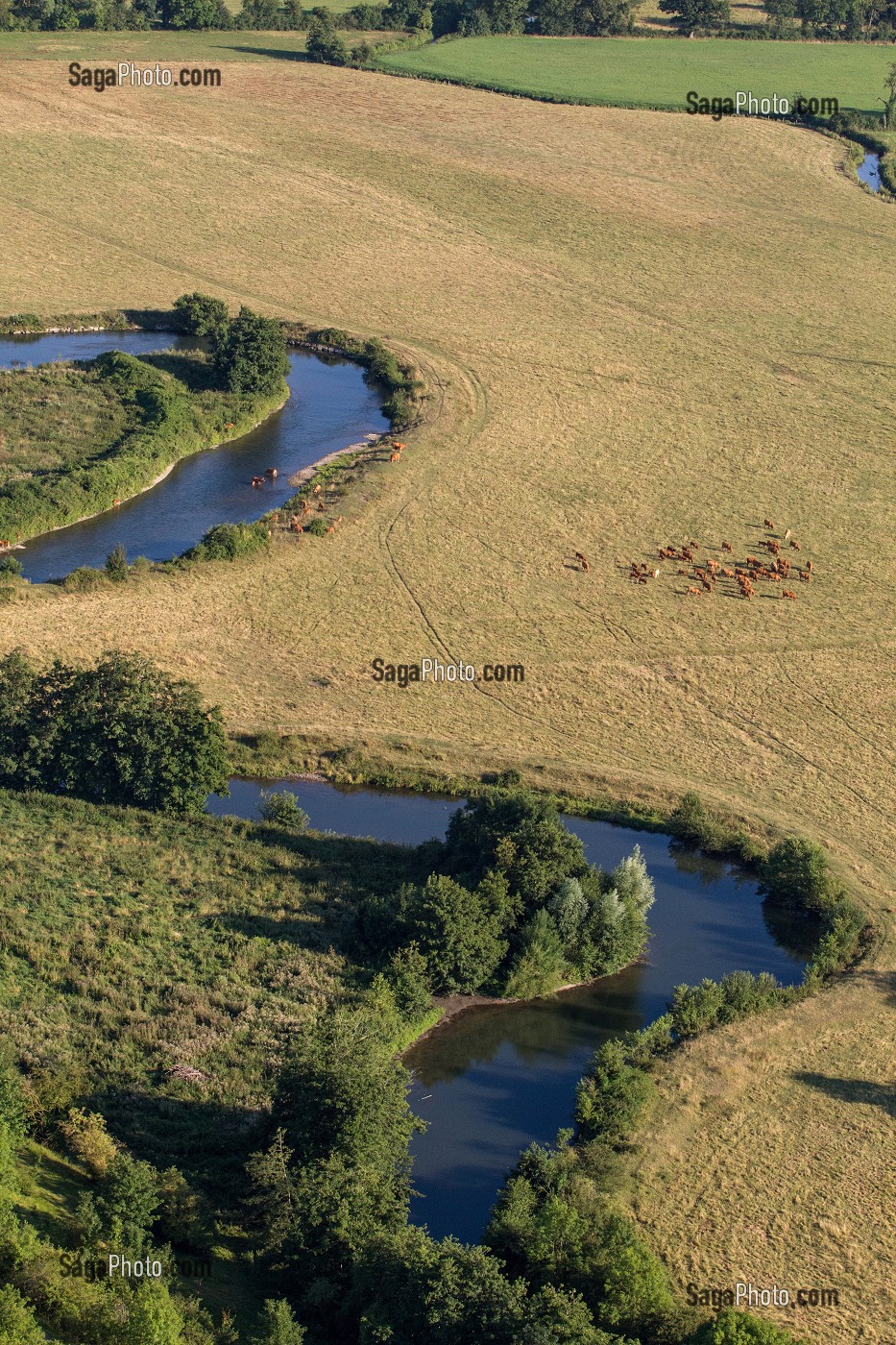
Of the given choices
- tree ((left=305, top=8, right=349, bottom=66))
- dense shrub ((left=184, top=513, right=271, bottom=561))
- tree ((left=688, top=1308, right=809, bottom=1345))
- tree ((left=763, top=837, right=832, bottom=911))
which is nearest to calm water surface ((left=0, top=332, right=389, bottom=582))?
dense shrub ((left=184, top=513, right=271, bottom=561))

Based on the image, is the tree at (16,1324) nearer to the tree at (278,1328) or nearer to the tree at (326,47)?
the tree at (278,1328)

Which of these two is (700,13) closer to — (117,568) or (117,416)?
(117,416)

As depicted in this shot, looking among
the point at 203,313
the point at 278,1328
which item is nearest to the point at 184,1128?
the point at 278,1328

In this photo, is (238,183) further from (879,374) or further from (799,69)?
(799,69)

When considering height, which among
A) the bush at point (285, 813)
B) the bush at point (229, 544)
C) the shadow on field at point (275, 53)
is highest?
the shadow on field at point (275, 53)

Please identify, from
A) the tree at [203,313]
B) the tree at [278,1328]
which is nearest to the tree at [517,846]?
the tree at [278,1328]

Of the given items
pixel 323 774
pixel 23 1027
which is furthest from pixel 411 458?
pixel 23 1027
